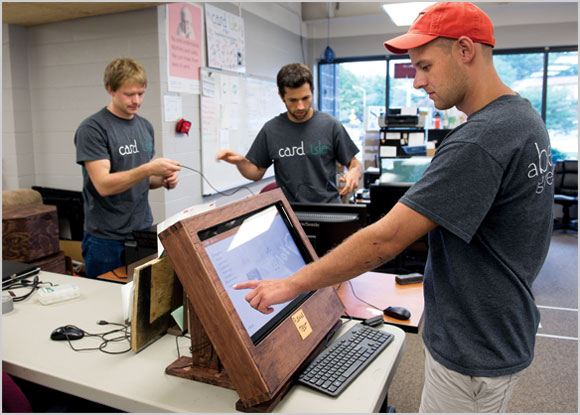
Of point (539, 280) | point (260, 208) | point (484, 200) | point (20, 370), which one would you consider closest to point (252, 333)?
point (260, 208)

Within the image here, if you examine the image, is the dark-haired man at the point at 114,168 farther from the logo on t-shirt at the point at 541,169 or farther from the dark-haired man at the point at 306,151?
the logo on t-shirt at the point at 541,169

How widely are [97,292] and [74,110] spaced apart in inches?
97.6

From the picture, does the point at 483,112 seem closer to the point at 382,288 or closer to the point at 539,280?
the point at 382,288

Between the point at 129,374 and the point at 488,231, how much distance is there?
0.90 meters

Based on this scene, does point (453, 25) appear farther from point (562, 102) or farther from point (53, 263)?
point (562, 102)

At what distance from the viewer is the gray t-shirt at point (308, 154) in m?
2.48

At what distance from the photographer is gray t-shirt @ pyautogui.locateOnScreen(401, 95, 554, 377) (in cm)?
93

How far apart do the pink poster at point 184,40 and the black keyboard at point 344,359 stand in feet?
9.39

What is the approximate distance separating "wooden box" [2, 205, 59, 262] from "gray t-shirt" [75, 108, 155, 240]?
0.60 m

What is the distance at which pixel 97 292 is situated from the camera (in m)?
1.72

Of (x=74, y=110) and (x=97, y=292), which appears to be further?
(x=74, y=110)

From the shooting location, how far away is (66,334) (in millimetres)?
1317

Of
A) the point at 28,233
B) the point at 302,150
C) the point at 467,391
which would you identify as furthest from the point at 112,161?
the point at 467,391

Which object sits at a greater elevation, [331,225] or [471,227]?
[471,227]
